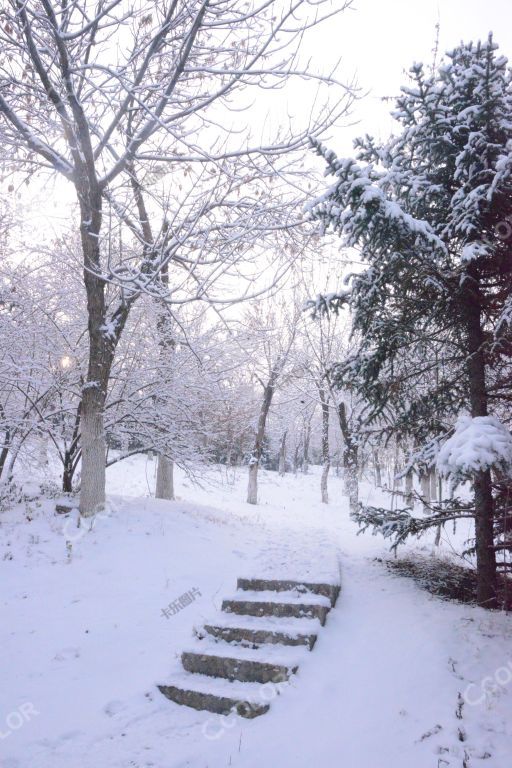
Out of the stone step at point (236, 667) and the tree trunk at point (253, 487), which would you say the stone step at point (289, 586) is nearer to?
the stone step at point (236, 667)

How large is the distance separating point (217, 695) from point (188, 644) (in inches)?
41.1

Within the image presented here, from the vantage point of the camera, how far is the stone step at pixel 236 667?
178 inches

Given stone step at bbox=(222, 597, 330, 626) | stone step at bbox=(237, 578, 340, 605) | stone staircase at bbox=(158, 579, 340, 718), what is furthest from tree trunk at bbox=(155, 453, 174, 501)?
stone step at bbox=(222, 597, 330, 626)

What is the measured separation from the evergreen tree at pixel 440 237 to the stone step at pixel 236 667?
2.14m

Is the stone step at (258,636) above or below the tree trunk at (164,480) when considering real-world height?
below

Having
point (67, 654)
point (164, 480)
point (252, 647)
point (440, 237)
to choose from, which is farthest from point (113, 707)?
point (164, 480)

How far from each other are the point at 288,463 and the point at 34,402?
51711mm

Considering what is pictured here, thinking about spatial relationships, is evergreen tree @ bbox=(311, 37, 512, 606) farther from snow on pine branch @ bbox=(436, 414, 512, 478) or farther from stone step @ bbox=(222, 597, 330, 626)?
stone step @ bbox=(222, 597, 330, 626)

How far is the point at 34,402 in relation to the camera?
945cm

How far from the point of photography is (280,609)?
548 cm

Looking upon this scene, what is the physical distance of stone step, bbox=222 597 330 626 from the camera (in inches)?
211
